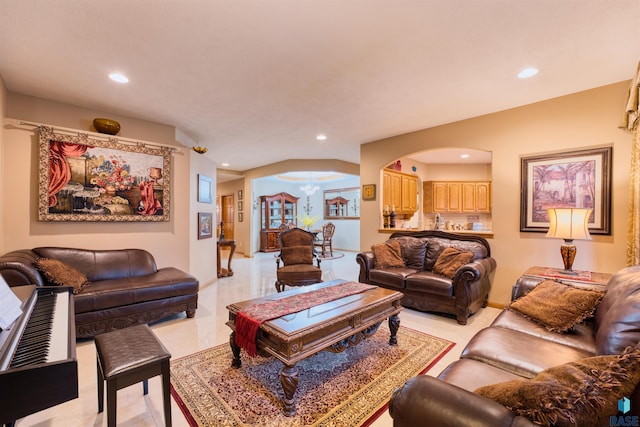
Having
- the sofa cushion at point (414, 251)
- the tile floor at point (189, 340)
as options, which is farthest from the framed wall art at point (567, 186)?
the tile floor at point (189, 340)

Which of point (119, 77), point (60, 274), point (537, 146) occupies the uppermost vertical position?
point (119, 77)

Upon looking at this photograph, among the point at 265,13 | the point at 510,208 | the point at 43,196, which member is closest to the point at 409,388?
the point at 265,13

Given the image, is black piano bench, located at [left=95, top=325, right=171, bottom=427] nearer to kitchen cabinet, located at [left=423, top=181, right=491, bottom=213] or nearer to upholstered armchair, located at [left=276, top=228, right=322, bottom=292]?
upholstered armchair, located at [left=276, top=228, right=322, bottom=292]

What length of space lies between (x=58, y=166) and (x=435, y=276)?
4.86m

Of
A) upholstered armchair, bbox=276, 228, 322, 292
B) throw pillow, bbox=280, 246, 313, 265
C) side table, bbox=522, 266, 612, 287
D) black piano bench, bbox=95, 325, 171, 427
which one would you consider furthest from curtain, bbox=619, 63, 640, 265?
black piano bench, bbox=95, 325, 171, 427

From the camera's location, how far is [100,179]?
3508 mm

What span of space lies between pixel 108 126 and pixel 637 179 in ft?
19.3

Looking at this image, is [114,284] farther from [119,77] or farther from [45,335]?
[119,77]

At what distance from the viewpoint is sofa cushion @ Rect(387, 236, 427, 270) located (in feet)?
13.3

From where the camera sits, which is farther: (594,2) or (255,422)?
(594,2)

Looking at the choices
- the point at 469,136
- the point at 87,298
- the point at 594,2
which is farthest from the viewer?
the point at 469,136

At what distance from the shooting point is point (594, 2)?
5.81 ft

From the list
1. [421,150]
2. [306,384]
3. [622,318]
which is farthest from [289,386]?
[421,150]

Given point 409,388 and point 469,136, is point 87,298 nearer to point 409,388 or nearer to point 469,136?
point 409,388
